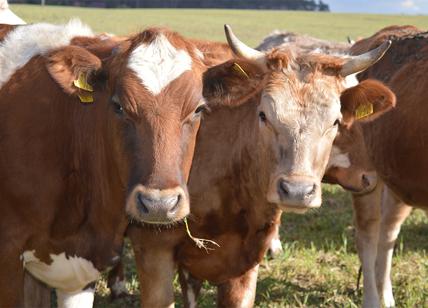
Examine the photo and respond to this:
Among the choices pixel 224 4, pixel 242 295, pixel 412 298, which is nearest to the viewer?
pixel 242 295

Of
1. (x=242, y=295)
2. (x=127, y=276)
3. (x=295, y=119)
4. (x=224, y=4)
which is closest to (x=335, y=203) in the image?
(x=127, y=276)

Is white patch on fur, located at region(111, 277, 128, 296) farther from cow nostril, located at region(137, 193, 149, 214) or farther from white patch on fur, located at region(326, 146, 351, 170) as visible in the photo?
cow nostril, located at region(137, 193, 149, 214)

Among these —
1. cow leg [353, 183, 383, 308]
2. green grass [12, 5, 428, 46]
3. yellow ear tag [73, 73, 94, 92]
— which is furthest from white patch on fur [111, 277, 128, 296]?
green grass [12, 5, 428, 46]

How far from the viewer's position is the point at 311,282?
6.16 m

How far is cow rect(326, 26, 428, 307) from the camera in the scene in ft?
17.5

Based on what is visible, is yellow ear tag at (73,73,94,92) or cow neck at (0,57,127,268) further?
cow neck at (0,57,127,268)

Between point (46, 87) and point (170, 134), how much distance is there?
102cm

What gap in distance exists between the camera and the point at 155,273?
4.15m

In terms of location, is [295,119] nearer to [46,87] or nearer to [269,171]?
[269,171]

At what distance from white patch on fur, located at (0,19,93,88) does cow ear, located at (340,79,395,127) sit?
1829 millimetres

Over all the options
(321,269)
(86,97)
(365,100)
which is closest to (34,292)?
(86,97)

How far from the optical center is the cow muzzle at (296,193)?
364cm

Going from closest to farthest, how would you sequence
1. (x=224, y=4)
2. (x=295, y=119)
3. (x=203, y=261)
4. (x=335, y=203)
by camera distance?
(x=295, y=119)
(x=203, y=261)
(x=335, y=203)
(x=224, y=4)

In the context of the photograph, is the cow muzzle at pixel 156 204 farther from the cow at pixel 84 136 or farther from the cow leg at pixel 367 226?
the cow leg at pixel 367 226
